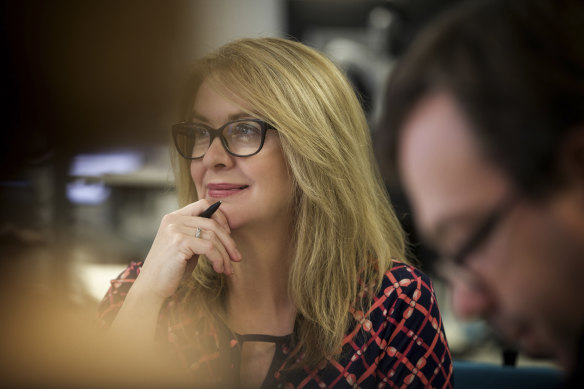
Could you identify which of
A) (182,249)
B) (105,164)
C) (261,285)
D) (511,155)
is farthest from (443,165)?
(261,285)

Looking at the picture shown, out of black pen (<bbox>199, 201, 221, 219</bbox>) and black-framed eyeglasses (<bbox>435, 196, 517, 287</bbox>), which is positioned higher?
black-framed eyeglasses (<bbox>435, 196, 517, 287</bbox>)

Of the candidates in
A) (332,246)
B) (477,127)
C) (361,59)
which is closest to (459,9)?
(477,127)

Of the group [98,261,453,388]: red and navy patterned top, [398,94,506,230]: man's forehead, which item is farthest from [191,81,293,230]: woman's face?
[398,94,506,230]: man's forehead

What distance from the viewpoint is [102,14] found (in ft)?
0.72

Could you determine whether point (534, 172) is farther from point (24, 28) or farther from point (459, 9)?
point (24, 28)

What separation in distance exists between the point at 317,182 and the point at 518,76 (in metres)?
0.73

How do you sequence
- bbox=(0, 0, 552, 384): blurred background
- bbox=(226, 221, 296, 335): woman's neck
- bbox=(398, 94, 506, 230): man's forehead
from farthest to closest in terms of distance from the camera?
bbox=(226, 221, 296, 335): woman's neck < bbox=(398, 94, 506, 230): man's forehead < bbox=(0, 0, 552, 384): blurred background

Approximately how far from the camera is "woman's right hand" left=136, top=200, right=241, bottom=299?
85 centimetres

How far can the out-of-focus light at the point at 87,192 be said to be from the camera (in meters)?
0.25

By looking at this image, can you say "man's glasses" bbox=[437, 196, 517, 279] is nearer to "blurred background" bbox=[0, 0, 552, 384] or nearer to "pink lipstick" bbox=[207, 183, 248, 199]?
"blurred background" bbox=[0, 0, 552, 384]

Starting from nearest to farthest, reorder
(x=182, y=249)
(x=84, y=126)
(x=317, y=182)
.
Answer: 1. (x=84, y=126)
2. (x=182, y=249)
3. (x=317, y=182)

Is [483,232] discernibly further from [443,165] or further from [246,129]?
[246,129]

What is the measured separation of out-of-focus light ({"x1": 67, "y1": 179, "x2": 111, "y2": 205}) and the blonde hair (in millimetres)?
668

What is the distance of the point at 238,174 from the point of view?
950 millimetres
